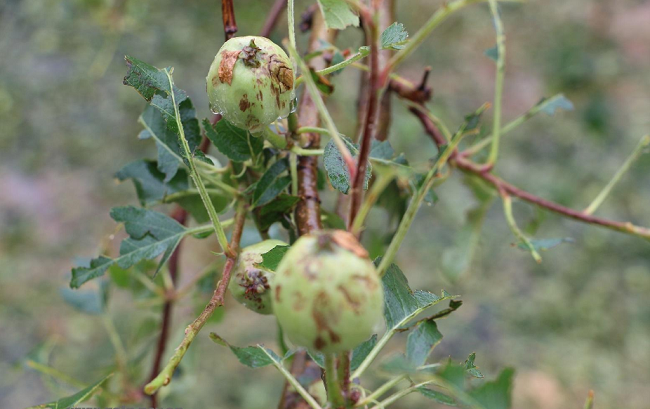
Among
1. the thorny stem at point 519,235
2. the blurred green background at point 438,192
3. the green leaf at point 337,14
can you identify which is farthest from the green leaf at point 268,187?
the blurred green background at point 438,192

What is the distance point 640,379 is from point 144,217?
1.38m

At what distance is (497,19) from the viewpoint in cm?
48

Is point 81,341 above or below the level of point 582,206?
below

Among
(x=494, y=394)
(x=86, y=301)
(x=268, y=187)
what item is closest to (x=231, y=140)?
(x=268, y=187)

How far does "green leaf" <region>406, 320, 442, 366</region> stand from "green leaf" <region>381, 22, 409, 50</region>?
18 cm

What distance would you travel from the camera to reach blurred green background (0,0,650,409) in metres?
1.41

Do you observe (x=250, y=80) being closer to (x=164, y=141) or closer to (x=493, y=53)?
(x=164, y=141)

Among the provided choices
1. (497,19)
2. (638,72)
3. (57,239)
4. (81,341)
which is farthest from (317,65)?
(638,72)

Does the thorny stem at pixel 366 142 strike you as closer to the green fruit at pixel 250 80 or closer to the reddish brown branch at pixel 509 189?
the green fruit at pixel 250 80

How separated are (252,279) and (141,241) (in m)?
0.10

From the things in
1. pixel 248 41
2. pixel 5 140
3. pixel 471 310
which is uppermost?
pixel 248 41

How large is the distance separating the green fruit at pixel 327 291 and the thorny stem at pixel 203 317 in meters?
0.08

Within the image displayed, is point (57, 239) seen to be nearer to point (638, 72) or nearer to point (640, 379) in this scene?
point (640, 379)

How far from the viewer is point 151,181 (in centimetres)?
51
